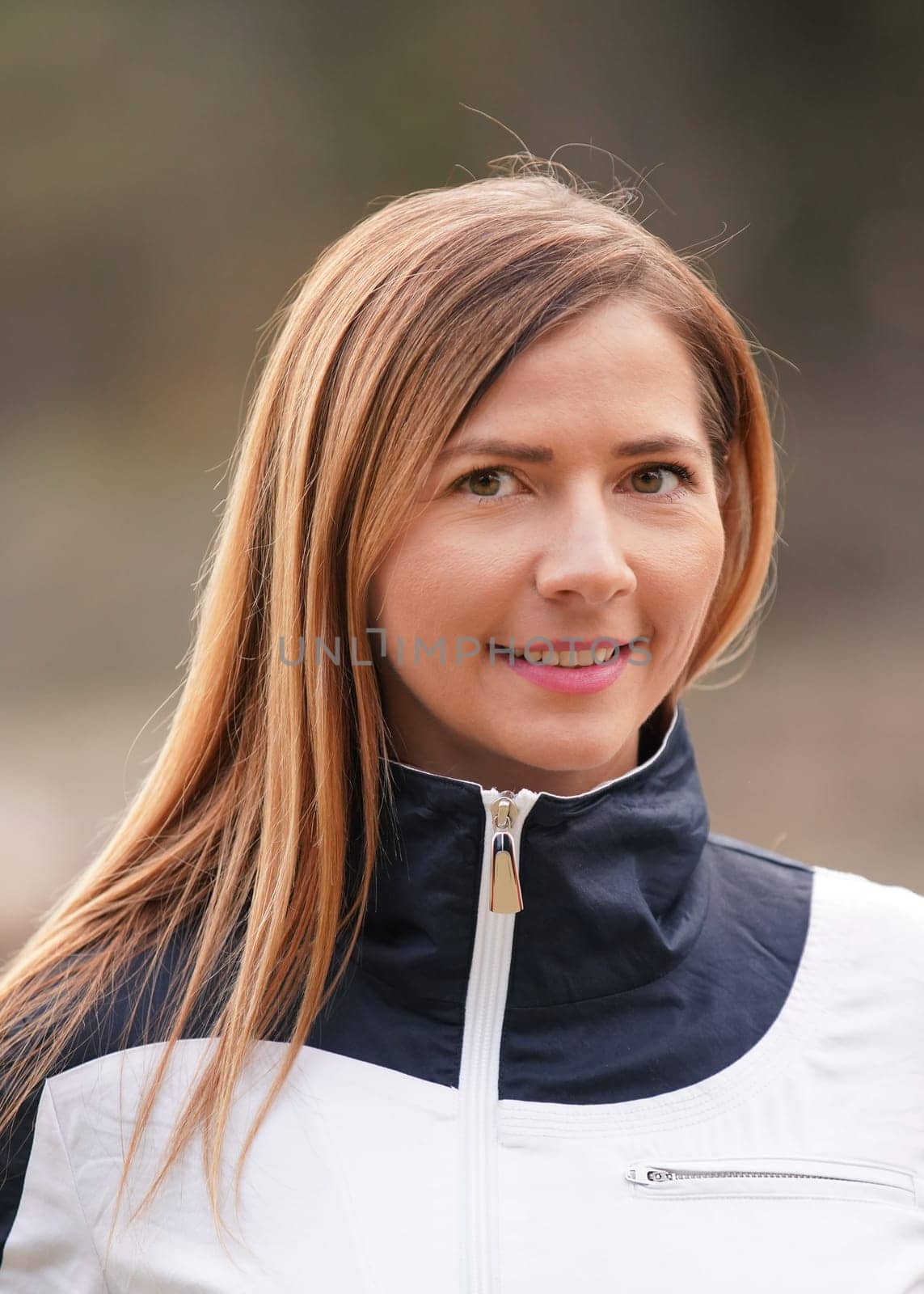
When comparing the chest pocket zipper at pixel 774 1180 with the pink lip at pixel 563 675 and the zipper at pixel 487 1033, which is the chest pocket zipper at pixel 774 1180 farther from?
the pink lip at pixel 563 675

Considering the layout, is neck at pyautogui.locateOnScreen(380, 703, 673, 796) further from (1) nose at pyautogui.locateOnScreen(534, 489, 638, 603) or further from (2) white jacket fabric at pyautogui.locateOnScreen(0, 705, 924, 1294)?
(1) nose at pyautogui.locateOnScreen(534, 489, 638, 603)

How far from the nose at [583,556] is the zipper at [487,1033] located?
0.18 m

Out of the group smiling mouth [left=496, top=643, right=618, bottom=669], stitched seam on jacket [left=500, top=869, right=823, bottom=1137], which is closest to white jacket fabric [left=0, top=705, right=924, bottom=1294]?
stitched seam on jacket [left=500, top=869, right=823, bottom=1137]

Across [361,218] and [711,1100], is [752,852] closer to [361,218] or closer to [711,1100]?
[711,1100]

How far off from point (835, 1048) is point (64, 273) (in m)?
5.38

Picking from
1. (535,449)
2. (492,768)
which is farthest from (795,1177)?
(535,449)

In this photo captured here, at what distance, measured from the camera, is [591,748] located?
134 cm

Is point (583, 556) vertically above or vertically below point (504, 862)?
above

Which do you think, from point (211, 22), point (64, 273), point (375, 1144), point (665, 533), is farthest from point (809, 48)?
point (375, 1144)

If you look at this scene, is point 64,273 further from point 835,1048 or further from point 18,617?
point 835,1048

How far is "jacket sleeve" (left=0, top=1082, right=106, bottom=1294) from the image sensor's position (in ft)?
4.29

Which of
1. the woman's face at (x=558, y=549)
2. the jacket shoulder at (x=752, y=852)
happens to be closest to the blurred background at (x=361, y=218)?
the jacket shoulder at (x=752, y=852)

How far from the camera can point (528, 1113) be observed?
1.30m

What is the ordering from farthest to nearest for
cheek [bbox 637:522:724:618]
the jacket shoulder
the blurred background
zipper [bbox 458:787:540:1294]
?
1. the blurred background
2. the jacket shoulder
3. cheek [bbox 637:522:724:618]
4. zipper [bbox 458:787:540:1294]
